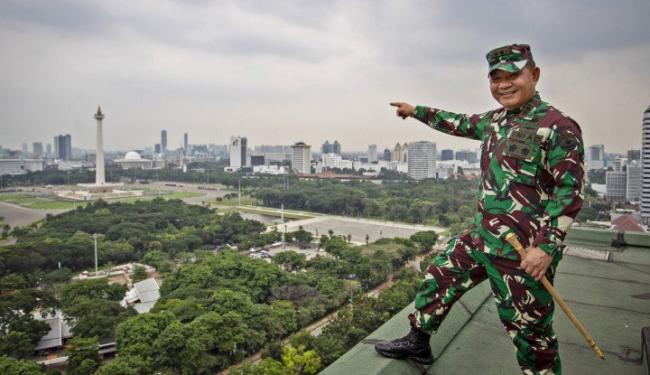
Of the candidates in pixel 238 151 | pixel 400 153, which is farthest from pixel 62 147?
pixel 400 153

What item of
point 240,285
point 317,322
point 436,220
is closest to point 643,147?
point 317,322

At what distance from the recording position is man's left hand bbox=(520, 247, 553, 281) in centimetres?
85

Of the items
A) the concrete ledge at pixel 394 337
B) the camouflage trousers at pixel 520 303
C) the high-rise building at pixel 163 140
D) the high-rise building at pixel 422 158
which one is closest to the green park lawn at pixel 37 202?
the high-rise building at pixel 422 158

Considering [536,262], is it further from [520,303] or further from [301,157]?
[301,157]

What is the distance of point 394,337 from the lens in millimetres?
1267

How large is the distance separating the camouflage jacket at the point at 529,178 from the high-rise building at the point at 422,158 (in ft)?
114

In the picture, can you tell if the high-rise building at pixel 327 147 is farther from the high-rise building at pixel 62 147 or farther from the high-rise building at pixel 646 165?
the high-rise building at pixel 646 165

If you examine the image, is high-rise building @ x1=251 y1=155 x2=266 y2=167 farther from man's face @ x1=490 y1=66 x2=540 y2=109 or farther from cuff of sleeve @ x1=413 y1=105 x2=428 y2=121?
man's face @ x1=490 y1=66 x2=540 y2=109

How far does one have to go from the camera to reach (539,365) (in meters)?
0.95

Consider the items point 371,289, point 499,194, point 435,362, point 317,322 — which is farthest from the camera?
point 371,289

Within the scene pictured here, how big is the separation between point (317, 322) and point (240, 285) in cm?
173

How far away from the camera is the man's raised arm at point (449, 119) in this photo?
3.63 feet

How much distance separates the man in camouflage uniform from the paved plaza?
13374 millimetres

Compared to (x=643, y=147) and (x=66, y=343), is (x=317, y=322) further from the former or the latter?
(x=643, y=147)
